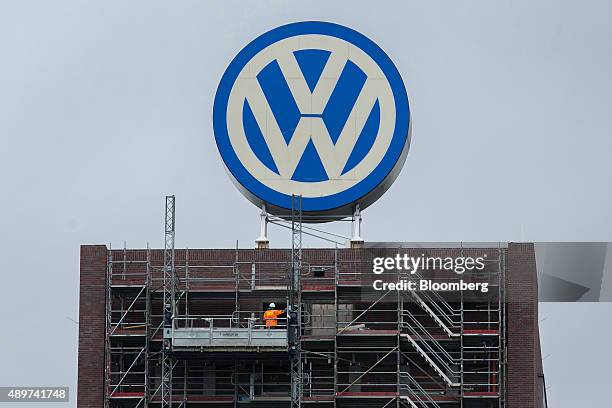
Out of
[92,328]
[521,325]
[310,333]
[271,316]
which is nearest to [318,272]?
[310,333]

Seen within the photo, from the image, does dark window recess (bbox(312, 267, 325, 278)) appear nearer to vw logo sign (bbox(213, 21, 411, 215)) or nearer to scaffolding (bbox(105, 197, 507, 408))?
scaffolding (bbox(105, 197, 507, 408))

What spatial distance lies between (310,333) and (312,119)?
10081 millimetres

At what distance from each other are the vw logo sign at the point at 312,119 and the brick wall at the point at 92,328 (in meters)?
7.58

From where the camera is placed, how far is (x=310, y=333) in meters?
113

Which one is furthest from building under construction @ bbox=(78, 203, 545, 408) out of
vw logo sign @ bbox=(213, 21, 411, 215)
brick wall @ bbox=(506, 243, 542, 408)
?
vw logo sign @ bbox=(213, 21, 411, 215)

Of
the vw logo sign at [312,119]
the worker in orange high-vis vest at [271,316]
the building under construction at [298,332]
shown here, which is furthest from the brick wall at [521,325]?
the worker in orange high-vis vest at [271,316]

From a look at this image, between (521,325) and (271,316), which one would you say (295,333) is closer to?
(271,316)

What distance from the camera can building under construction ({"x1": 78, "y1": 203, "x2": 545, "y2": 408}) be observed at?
111375 mm

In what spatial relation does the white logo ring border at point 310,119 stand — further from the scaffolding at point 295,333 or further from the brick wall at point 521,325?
the brick wall at point 521,325

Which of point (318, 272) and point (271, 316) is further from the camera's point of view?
point (318, 272)

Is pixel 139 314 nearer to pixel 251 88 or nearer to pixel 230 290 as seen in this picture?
pixel 230 290

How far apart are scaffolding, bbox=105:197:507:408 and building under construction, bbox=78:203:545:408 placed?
0.21 ft

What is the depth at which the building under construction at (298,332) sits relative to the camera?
11138 cm

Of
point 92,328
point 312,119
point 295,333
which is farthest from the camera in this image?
point 312,119
